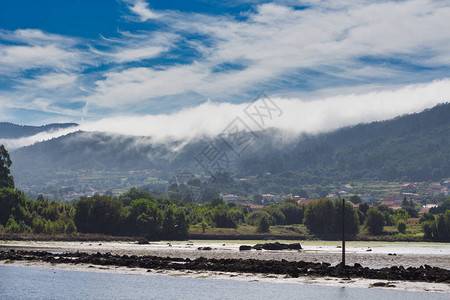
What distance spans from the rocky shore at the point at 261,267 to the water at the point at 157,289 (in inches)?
242

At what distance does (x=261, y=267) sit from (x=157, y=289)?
51.7ft

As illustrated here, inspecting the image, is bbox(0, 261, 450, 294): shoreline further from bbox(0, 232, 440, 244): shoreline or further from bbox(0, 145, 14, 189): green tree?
bbox(0, 145, 14, 189): green tree

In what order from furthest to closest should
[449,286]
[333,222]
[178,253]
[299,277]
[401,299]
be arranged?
[333,222]
[178,253]
[299,277]
[449,286]
[401,299]

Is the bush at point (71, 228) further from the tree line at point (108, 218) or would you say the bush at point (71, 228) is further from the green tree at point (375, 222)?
the green tree at point (375, 222)

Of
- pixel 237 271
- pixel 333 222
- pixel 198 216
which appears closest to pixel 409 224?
pixel 333 222

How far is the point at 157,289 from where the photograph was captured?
61.7 metres

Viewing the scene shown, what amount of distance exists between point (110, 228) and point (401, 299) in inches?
4276

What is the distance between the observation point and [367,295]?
2210 inches

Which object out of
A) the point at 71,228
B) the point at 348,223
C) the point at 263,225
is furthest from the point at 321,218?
the point at 71,228

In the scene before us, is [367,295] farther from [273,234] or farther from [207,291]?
[273,234]

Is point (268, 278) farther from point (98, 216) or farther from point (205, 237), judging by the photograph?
point (205, 237)

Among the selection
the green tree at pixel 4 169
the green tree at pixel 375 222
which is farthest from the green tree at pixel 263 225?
the green tree at pixel 4 169

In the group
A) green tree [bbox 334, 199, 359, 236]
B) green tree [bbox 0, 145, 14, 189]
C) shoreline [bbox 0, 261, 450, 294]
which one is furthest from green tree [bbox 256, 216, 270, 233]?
shoreline [bbox 0, 261, 450, 294]

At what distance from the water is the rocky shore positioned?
614cm
